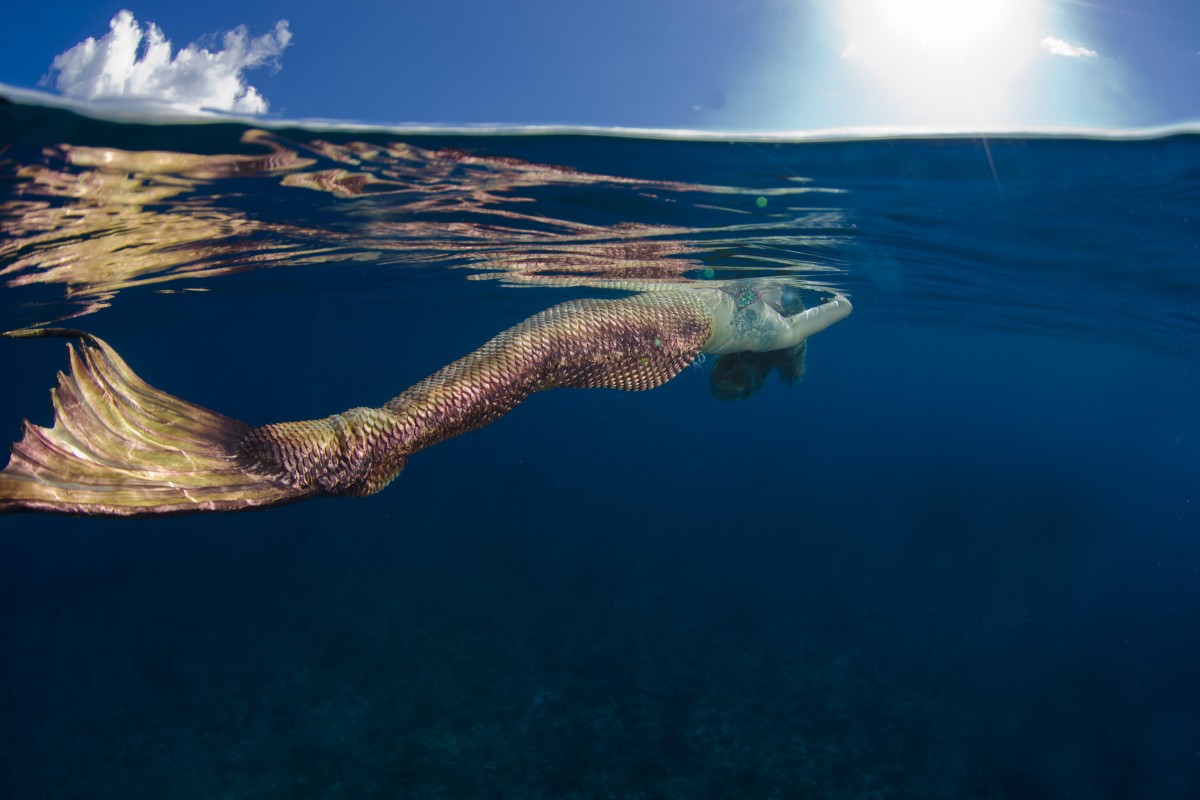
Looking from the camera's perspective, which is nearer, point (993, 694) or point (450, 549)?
point (993, 694)

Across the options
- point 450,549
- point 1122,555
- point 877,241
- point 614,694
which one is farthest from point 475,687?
point 1122,555

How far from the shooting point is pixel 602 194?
1009 cm

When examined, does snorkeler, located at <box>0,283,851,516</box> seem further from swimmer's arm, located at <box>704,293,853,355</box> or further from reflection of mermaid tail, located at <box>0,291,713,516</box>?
swimmer's arm, located at <box>704,293,853,355</box>

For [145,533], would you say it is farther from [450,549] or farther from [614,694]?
[614,694]

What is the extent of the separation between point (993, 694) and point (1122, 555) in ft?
63.7

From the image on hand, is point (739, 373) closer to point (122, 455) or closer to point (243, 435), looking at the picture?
point (243, 435)

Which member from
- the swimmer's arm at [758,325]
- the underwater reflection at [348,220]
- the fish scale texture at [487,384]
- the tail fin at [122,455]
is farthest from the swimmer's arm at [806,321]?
the tail fin at [122,455]

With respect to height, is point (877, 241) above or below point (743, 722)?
above

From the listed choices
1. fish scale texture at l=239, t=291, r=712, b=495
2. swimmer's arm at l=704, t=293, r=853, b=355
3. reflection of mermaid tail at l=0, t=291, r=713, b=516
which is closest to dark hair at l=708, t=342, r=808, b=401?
swimmer's arm at l=704, t=293, r=853, b=355

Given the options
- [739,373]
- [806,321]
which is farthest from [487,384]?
[806,321]

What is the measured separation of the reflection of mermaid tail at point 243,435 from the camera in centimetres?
303

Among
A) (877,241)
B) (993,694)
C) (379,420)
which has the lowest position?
(993,694)

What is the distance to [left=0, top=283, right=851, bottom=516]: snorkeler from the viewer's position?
3.04m

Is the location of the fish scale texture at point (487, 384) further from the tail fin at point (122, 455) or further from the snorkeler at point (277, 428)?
the tail fin at point (122, 455)
